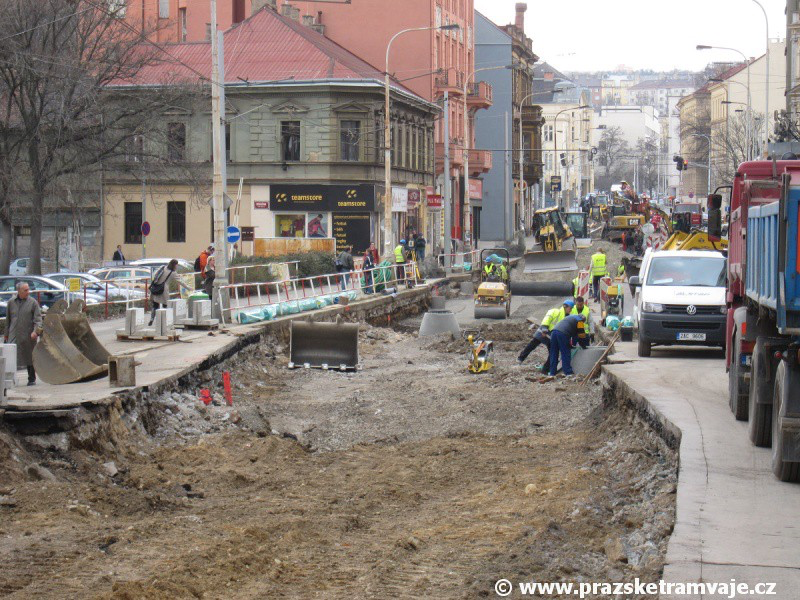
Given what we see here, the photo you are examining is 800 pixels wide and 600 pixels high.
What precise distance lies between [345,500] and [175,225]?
4523cm

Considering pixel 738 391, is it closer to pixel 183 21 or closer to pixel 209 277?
pixel 209 277

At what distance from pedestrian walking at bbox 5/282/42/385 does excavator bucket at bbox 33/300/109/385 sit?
0.13 m

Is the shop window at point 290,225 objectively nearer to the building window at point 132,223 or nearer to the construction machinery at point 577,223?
the building window at point 132,223

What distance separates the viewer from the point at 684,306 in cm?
2036

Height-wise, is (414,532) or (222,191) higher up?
(222,191)

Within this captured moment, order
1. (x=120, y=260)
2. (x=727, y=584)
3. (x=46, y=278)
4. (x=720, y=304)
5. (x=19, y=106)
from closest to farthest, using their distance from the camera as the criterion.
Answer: (x=727, y=584) → (x=720, y=304) → (x=46, y=278) → (x=19, y=106) → (x=120, y=260)

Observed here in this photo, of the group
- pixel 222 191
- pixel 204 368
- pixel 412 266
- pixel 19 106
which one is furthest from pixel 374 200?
pixel 204 368

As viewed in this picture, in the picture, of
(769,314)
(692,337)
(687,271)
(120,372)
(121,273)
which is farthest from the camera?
(121,273)

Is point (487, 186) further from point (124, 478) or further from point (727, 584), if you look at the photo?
point (727, 584)

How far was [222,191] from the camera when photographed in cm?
2794

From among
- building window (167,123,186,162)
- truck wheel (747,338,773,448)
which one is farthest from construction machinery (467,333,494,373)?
building window (167,123,186,162)

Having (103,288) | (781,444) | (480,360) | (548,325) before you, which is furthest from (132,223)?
(781,444)

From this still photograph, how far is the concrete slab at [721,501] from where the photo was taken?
7648 millimetres

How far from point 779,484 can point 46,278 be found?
2456 centimetres
